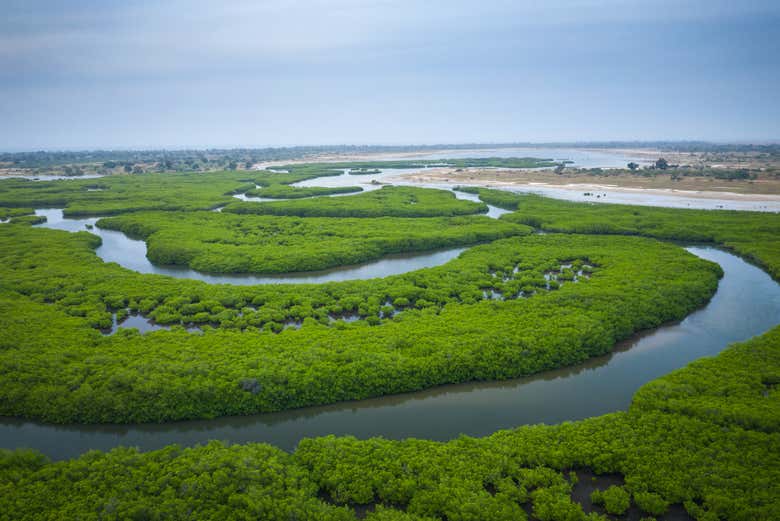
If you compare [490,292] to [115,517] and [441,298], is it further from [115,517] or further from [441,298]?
[115,517]

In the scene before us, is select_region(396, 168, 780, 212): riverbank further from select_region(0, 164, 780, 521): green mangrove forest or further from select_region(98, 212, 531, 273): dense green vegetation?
select_region(98, 212, 531, 273): dense green vegetation

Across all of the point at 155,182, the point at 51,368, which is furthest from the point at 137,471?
the point at 155,182

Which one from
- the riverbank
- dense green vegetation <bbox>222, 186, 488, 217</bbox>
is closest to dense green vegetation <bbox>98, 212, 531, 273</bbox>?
dense green vegetation <bbox>222, 186, 488, 217</bbox>

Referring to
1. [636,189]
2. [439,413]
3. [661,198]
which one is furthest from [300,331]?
[636,189]

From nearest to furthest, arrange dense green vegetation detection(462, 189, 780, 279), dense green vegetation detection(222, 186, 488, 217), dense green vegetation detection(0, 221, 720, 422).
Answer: dense green vegetation detection(0, 221, 720, 422), dense green vegetation detection(462, 189, 780, 279), dense green vegetation detection(222, 186, 488, 217)

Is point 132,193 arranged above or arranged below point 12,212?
above

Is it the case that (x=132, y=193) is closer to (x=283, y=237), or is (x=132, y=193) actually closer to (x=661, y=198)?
(x=283, y=237)
